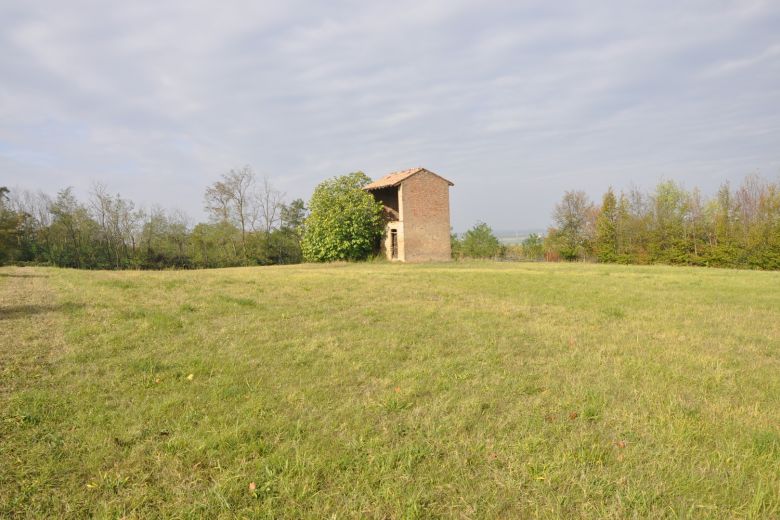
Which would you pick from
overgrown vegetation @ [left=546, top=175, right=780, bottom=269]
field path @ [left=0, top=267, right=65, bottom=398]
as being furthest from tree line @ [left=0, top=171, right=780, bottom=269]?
field path @ [left=0, top=267, right=65, bottom=398]

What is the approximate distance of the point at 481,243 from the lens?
3925 cm

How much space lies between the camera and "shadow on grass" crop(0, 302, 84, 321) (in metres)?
7.38

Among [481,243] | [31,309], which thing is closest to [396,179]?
[481,243]

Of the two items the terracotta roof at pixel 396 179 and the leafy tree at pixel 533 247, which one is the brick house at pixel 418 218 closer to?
the terracotta roof at pixel 396 179

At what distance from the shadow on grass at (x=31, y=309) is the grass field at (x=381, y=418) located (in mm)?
87

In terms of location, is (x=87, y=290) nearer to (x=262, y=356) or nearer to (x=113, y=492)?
(x=262, y=356)

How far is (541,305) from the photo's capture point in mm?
9883

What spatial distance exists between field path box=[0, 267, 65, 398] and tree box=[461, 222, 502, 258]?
108 feet

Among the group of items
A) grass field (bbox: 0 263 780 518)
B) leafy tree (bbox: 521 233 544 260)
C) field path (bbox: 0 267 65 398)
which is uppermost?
leafy tree (bbox: 521 233 544 260)

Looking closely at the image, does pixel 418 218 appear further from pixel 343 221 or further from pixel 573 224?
pixel 573 224

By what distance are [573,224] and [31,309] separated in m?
42.7

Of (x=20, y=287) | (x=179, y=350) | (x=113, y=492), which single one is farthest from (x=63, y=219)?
(x=113, y=492)

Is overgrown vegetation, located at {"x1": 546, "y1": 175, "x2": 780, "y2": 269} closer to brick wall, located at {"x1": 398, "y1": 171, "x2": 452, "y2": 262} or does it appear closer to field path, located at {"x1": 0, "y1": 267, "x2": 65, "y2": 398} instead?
brick wall, located at {"x1": 398, "y1": 171, "x2": 452, "y2": 262}

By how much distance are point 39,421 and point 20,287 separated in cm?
1032
